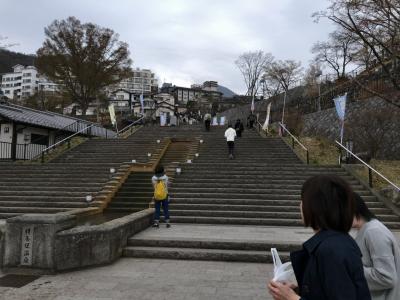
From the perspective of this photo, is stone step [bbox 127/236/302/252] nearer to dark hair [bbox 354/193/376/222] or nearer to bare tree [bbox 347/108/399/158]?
dark hair [bbox 354/193/376/222]

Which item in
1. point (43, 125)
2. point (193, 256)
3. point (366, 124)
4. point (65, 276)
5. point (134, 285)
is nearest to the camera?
point (134, 285)

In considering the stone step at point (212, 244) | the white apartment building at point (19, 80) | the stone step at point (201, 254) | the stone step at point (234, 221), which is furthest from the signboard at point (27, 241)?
the white apartment building at point (19, 80)

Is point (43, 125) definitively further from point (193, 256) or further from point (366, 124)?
point (193, 256)

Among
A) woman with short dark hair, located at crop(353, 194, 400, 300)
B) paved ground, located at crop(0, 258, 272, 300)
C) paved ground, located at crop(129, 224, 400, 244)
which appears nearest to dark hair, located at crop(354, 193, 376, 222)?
woman with short dark hair, located at crop(353, 194, 400, 300)

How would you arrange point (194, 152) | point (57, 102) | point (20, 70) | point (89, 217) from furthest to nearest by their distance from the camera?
point (20, 70)
point (57, 102)
point (194, 152)
point (89, 217)

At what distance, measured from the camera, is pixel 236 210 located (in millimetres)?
12672

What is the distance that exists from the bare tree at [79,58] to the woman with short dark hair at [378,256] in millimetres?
40204

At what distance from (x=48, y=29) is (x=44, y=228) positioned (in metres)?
38.5

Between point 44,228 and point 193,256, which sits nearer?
point 44,228

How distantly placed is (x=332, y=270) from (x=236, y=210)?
10.9m

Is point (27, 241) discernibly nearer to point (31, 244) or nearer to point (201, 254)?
point (31, 244)

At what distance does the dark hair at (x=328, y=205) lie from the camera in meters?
2.01

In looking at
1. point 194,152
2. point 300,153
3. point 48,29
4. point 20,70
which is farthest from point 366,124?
point 20,70

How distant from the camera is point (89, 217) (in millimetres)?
12141
